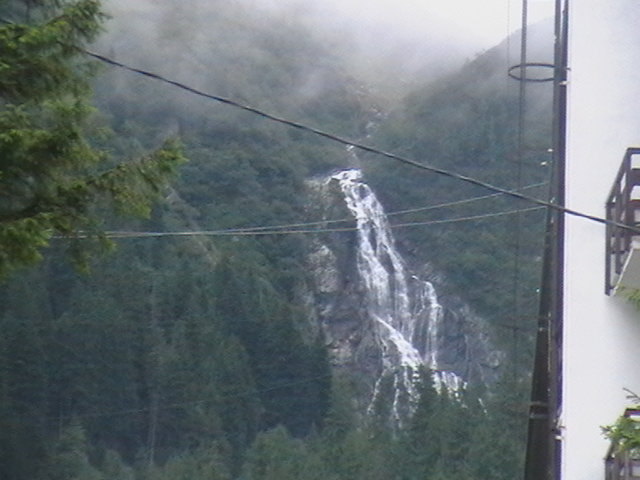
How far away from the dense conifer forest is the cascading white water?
2.31 feet

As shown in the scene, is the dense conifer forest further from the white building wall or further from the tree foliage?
the tree foliage

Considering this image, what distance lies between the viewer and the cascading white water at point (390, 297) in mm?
44500

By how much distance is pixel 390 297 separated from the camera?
1837 inches

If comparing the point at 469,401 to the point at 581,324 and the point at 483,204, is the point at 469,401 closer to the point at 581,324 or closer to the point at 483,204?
the point at 483,204

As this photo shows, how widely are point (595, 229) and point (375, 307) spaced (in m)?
34.5

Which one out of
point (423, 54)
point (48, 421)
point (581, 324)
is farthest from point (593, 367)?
point (423, 54)

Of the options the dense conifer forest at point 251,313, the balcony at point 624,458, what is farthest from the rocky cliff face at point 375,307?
the balcony at point 624,458

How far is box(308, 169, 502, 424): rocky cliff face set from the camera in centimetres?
4247

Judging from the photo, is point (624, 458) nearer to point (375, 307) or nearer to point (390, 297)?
point (390, 297)

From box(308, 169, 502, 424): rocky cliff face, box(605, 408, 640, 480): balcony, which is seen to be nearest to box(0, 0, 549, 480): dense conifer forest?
box(308, 169, 502, 424): rocky cliff face

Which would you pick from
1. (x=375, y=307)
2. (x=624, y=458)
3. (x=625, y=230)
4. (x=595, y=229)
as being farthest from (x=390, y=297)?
(x=624, y=458)

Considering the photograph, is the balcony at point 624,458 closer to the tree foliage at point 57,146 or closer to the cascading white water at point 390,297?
the tree foliage at point 57,146

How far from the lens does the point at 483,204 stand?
41312 mm

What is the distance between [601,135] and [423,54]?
47.2 metres
